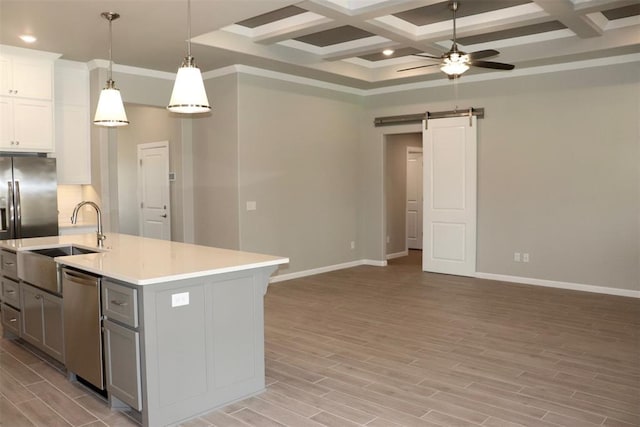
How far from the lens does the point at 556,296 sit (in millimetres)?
6277

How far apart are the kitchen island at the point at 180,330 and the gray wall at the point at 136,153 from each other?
13.1 feet

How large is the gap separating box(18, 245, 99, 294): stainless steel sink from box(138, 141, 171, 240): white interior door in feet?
10.6

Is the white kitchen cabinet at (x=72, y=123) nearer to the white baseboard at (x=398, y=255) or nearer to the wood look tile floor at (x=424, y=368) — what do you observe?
the wood look tile floor at (x=424, y=368)

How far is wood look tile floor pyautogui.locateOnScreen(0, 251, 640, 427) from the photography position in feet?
10.3

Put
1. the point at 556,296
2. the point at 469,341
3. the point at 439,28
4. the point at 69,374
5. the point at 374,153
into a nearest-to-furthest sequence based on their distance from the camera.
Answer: the point at 69,374, the point at 469,341, the point at 439,28, the point at 556,296, the point at 374,153

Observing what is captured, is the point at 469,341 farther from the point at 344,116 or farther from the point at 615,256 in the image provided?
the point at 344,116

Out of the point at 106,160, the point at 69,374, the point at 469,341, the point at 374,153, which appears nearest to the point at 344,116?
the point at 374,153

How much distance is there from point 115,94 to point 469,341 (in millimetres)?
3624

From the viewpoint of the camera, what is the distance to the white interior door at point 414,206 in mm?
10578

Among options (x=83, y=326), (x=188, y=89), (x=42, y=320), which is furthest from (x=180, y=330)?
(x=42, y=320)

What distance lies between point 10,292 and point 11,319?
0.79ft

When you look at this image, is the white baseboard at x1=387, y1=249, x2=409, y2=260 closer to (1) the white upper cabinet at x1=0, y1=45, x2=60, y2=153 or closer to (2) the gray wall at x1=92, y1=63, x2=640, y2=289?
(2) the gray wall at x1=92, y1=63, x2=640, y2=289

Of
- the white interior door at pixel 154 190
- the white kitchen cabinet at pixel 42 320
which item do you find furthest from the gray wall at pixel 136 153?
the white kitchen cabinet at pixel 42 320

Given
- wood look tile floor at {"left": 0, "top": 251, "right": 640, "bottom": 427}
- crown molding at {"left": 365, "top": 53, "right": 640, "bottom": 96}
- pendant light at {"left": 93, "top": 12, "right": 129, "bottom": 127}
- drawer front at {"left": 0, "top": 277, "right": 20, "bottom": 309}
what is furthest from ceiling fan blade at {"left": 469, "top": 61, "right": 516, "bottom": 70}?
drawer front at {"left": 0, "top": 277, "right": 20, "bottom": 309}
